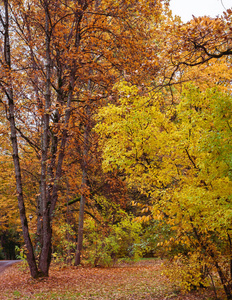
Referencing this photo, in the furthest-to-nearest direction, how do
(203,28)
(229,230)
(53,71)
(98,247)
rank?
1. (98,247)
2. (53,71)
3. (229,230)
4. (203,28)

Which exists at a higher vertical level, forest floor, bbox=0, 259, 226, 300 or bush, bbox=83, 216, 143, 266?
bush, bbox=83, 216, 143, 266

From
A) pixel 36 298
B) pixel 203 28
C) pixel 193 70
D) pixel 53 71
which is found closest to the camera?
pixel 203 28

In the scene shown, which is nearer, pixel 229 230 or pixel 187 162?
pixel 229 230

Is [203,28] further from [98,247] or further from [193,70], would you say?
[98,247]

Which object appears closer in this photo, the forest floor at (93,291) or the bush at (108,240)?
the forest floor at (93,291)

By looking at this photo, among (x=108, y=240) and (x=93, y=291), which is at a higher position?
(x=108, y=240)

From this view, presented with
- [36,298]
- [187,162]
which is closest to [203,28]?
[187,162]

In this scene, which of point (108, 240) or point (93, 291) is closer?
point (93, 291)

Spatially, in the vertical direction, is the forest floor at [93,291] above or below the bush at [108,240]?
below

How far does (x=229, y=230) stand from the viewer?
5.23 metres

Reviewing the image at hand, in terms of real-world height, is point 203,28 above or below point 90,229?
above

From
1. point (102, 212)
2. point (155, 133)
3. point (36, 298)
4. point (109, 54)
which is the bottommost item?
point (36, 298)

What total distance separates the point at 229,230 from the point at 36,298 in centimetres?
466

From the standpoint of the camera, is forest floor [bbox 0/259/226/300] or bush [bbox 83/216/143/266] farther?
bush [bbox 83/216/143/266]
